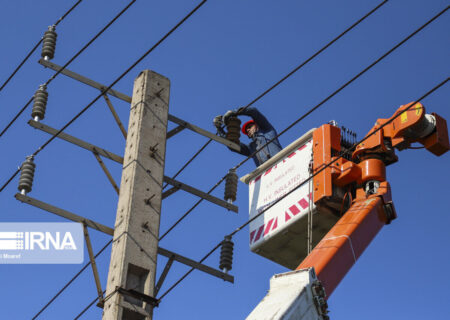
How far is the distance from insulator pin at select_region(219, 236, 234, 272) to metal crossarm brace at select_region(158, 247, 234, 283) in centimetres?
18

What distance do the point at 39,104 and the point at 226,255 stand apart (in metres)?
3.04

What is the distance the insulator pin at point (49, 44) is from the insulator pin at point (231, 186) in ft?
9.40

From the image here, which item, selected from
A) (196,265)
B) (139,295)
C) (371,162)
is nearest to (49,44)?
(196,265)

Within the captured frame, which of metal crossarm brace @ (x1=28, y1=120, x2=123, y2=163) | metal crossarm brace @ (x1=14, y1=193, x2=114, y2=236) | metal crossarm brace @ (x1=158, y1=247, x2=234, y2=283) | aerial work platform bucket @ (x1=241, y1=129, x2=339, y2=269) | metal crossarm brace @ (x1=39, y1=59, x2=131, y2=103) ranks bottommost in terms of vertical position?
metal crossarm brace @ (x1=158, y1=247, x2=234, y2=283)

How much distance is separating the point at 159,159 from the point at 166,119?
70cm

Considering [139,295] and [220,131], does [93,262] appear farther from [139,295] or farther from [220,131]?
[220,131]

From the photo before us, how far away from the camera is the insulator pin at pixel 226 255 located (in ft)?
34.2

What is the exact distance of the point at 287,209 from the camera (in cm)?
1573

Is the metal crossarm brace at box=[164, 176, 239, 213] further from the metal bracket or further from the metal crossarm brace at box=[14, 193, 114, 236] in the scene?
the metal bracket

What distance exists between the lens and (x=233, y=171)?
1152cm

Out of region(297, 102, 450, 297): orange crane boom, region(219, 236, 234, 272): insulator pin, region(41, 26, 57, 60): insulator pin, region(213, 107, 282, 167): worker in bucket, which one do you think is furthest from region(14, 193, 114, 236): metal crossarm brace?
region(213, 107, 282, 167): worker in bucket

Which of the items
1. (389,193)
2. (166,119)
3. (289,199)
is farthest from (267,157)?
(166,119)

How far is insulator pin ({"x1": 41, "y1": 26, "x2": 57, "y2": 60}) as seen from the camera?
10828 millimetres

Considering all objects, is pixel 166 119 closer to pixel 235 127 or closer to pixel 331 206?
pixel 235 127
